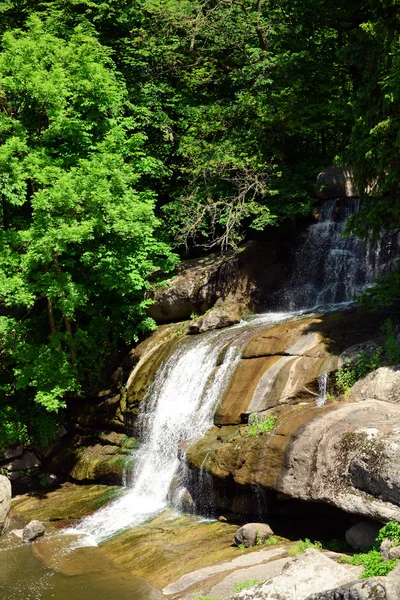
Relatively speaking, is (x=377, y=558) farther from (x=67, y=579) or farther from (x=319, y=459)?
(x=67, y=579)

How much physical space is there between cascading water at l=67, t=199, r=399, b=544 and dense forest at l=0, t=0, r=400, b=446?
1.14 meters

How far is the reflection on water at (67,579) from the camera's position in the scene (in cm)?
1190

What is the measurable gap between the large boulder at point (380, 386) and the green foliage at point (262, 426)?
1.85 metres

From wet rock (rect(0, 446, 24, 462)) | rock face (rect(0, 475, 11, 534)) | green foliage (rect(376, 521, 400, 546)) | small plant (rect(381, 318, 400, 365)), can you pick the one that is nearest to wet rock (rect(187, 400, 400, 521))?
green foliage (rect(376, 521, 400, 546))

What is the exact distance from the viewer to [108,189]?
1873 centimetres

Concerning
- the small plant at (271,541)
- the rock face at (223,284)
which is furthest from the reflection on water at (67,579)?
the rock face at (223,284)

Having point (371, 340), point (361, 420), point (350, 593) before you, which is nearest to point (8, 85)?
point (371, 340)

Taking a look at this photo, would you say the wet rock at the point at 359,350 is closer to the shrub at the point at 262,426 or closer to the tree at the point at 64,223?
the shrub at the point at 262,426

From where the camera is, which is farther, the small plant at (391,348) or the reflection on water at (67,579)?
the small plant at (391,348)

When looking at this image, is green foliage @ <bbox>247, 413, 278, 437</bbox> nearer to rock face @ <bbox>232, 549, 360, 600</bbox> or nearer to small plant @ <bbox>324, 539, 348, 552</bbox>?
small plant @ <bbox>324, 539, 348, 552</bbox>

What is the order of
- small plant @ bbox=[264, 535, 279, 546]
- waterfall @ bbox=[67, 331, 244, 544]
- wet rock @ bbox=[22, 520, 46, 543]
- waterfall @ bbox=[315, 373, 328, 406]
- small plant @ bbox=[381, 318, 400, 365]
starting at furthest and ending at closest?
1. waterfall @ bbox=[67, 331, 244, 544]
2. wet rock @ bbox=[22, 520, 46, 543]
3. waterfall @ bbox=[315, 373, 328, 406]
4. small plant @ bbox=[381, 318, 400, 365]
5. small plant @ bbox=[264, 535, 279, 546]

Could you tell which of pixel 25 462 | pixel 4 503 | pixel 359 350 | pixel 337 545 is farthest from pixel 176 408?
pixel 337 545

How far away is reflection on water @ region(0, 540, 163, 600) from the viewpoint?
39.0 feet

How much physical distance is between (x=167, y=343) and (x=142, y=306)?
1981 mm
